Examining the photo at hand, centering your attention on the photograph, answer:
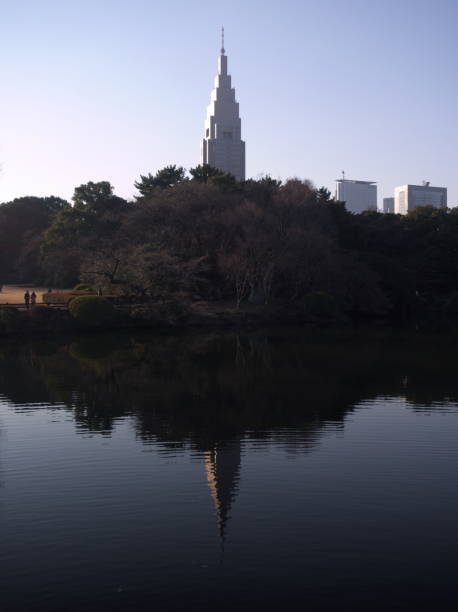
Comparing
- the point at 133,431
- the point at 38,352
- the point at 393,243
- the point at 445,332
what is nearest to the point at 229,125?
the point at 393,243

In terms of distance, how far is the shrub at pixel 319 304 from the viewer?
4016cm

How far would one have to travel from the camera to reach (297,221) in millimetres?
41438

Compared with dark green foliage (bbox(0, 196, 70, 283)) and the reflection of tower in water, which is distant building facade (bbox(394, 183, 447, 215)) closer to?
dark green foliage (bbox(0, 196, 70, 283))

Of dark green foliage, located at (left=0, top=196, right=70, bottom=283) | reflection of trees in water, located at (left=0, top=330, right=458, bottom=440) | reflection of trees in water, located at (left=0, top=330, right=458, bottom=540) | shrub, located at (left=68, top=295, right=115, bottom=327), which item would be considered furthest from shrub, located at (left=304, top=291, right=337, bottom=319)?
dark green foliage, located at (left=0, top=196, right=70, bottom=283)

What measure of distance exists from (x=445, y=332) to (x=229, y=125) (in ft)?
379

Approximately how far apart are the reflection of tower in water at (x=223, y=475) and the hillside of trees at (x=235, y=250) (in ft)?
83.4

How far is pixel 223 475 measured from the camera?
10.2m

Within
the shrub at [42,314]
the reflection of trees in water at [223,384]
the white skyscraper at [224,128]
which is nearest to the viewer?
the reflection of trees in water at [223,384]

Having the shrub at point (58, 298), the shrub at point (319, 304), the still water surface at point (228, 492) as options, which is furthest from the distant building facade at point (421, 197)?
the still water surface at point (228, 492)

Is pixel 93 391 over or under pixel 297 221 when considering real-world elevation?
under

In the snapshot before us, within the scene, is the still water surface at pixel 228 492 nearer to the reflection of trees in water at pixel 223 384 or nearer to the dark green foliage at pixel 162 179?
the reflection of trees in water at pixel 223 384

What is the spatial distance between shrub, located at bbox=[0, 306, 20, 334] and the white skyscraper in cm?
11324

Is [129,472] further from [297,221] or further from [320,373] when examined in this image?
[297,221]

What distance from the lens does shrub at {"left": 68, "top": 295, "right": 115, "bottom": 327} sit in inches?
1315
